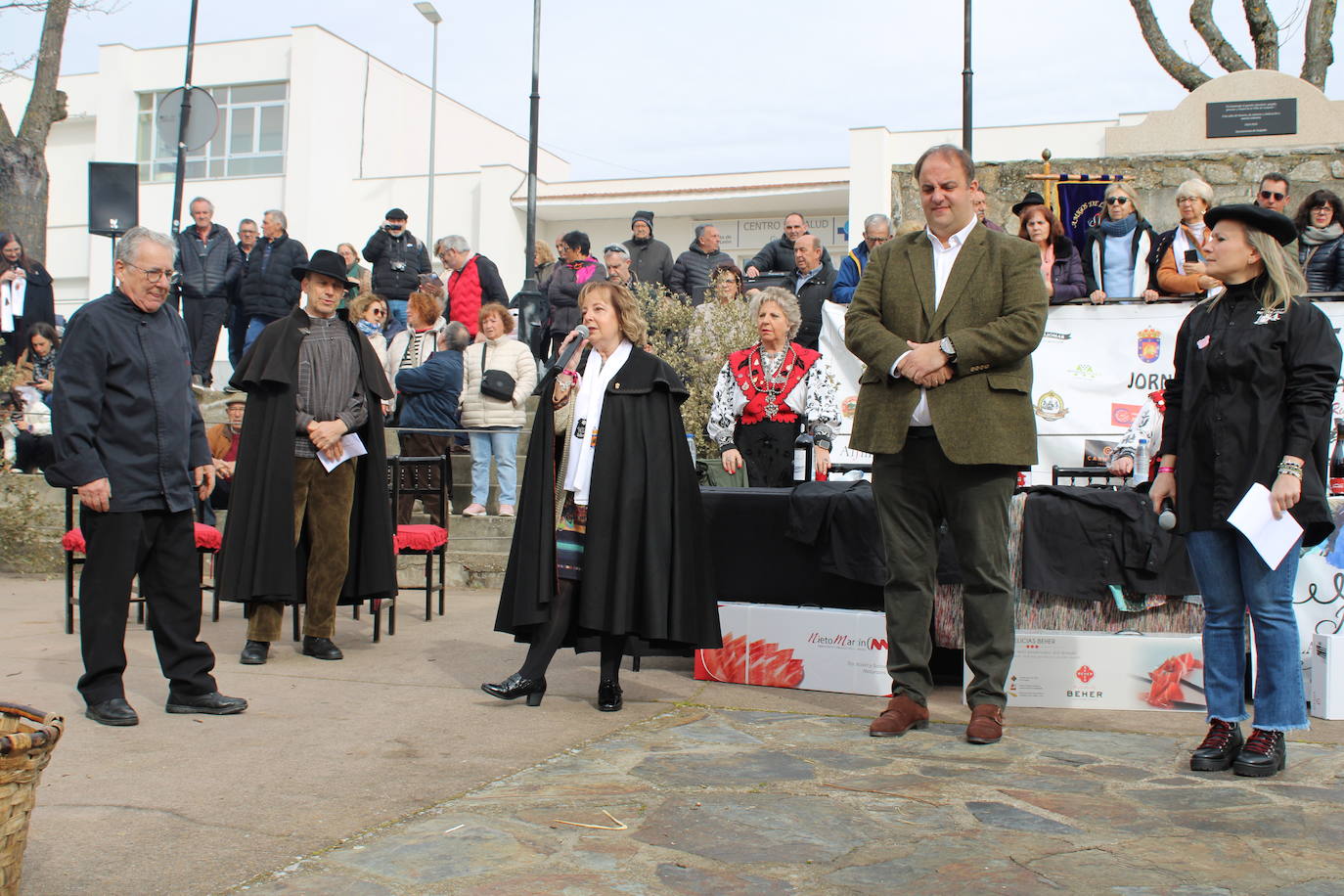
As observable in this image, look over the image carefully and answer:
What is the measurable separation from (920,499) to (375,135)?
30.3 m

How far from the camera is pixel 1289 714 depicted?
4.32m

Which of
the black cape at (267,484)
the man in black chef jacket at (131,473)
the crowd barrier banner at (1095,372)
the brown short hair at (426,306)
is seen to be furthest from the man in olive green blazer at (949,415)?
the brown short hair at (426,306)

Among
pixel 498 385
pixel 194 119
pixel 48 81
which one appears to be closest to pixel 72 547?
pixel 498 385

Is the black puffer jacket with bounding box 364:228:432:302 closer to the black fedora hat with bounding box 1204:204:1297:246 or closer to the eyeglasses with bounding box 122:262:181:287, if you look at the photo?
the eyeglasses with bounding box 122:262:181:287

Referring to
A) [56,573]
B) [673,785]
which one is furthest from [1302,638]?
[56,573]

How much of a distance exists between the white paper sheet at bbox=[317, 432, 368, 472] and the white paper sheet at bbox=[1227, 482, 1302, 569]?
4258 mm

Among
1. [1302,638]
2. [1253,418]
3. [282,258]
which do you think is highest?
[282,258]

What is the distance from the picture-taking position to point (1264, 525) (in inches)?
166

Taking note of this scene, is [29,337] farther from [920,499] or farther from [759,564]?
[920,499]

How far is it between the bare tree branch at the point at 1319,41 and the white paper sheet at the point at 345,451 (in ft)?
55.0

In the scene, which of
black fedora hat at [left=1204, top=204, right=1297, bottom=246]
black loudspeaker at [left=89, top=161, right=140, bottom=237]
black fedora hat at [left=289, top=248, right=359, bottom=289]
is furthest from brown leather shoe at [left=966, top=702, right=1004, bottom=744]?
black loudspeaker at [left=89, top=161, right=140, bottom=237]

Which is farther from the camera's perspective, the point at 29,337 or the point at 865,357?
the point at 29,337

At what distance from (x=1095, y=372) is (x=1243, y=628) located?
4549 millimetres

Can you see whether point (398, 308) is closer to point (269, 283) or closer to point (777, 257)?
point (269, 283)
